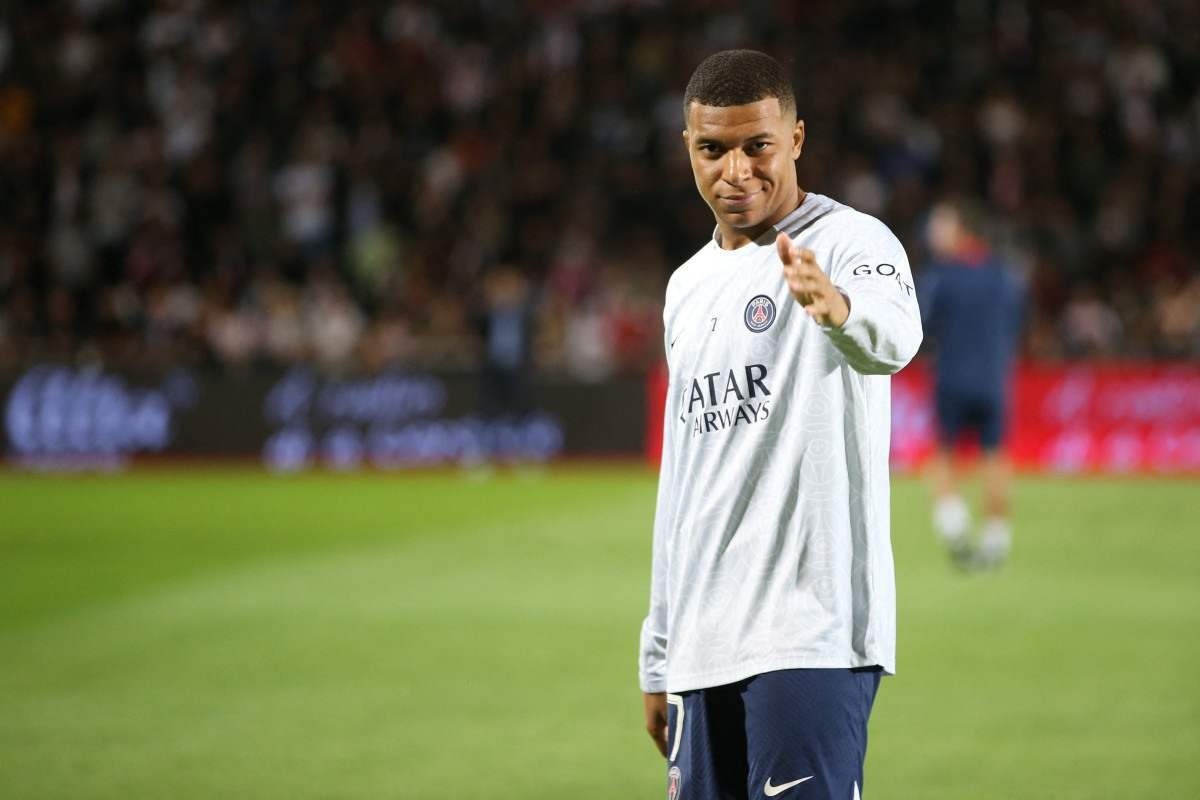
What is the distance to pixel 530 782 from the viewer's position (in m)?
6.62

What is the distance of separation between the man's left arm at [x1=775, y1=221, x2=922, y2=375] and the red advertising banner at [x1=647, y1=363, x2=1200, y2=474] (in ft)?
55.2

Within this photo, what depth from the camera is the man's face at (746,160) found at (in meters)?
3.50

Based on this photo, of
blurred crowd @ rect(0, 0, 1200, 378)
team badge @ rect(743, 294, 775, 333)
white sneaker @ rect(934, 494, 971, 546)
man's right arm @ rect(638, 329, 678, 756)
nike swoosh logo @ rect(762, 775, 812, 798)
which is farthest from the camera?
blurred crowd @ rect(0, 0, 1200, 378)

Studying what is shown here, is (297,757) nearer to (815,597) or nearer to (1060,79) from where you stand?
(815,597)

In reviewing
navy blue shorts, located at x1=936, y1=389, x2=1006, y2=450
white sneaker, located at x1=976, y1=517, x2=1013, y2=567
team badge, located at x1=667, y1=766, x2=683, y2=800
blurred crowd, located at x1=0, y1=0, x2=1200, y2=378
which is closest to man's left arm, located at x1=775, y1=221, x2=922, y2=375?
team badge, located at x1=667, y1=766, x2=683, y2=800

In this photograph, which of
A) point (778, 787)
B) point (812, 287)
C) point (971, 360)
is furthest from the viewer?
point (971, 360)

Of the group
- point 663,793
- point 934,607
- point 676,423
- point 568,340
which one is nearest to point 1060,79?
point 568,340

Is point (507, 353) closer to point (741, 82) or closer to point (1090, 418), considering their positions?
point (1090, 418)

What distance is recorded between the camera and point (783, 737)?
3.34 m

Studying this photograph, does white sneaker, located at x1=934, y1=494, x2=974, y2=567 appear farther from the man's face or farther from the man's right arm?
the man's face

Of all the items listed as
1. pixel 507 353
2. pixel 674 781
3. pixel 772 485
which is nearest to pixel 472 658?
pixel 674 781

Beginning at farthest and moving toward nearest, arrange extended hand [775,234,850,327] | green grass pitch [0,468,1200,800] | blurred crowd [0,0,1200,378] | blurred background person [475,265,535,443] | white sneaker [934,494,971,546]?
blurred crowd [0,0,1200,378], blurred background person [475,265,535,443], white sneaker [934,494,971,546], green grass pitch [0,468,1200,800], extended hand [775,234,850,327]

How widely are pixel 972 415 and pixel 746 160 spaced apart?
976 centimetres

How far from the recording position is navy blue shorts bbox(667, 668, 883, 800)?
333 cm
